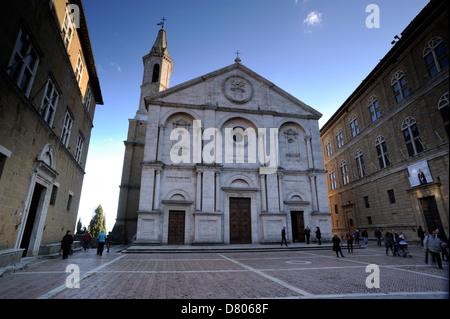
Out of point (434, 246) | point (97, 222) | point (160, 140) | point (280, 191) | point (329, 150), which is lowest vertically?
point (434, 246)

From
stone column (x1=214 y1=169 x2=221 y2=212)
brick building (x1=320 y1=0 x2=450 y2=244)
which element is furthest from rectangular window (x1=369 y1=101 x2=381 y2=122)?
stone column (x1=214 y1=169 x2=221 y2=212)

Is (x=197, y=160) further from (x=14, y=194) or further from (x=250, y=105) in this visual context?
(x=14, y=194)

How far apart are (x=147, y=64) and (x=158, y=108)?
1481cm

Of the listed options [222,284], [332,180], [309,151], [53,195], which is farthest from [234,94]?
[332,180]

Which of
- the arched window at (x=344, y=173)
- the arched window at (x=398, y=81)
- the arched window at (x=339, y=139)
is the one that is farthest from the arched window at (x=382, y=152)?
the arched window at (x=339, y=139)

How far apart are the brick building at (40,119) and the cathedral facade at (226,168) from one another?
20.2 ft

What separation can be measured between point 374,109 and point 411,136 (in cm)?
864

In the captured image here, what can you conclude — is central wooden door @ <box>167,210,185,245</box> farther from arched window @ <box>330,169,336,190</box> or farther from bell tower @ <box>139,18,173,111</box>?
arched window @ <box>330,169,336,190</box>

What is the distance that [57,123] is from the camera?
1425 centimetres

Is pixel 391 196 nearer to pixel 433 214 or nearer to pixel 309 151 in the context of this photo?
pixel 309 151

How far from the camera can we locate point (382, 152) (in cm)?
2620

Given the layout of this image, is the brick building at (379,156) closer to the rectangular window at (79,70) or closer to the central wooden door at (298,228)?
the central wooden door at (298,228)

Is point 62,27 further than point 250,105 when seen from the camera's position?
No
